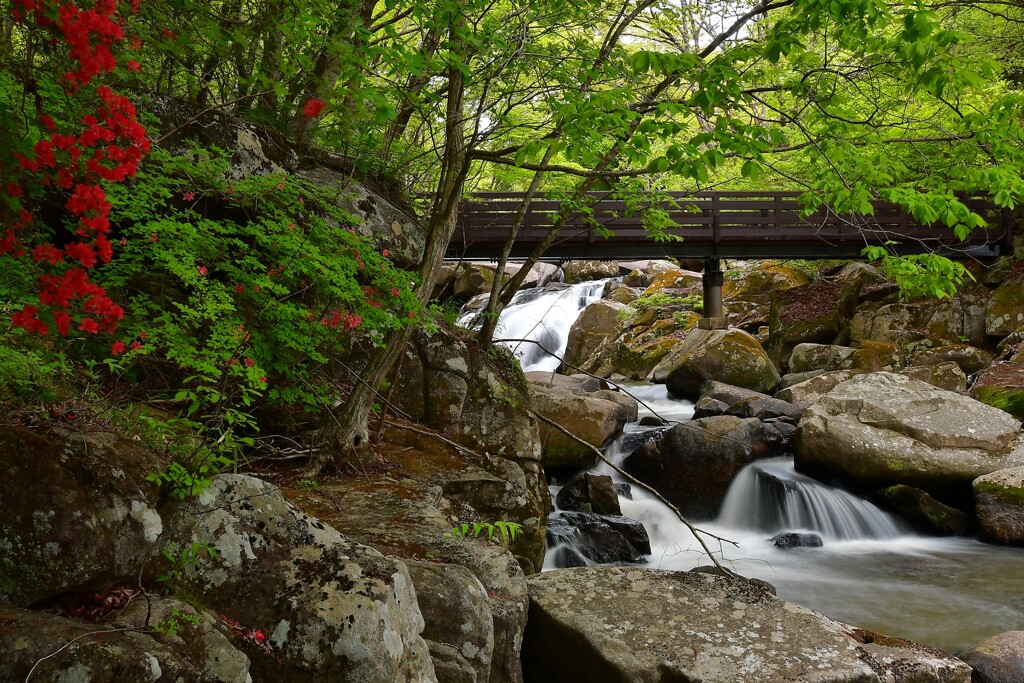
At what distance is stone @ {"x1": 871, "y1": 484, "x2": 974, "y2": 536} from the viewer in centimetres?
878

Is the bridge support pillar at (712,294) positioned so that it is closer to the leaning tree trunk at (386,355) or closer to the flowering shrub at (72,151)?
the leaning tree trunk at (386,355)

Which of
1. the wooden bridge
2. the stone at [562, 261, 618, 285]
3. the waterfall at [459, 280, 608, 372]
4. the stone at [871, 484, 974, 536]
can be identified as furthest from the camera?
the stone at [562, 261, 618, 285]

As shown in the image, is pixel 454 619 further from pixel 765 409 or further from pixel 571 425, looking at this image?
pixel 765 409

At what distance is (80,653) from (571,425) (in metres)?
8.37

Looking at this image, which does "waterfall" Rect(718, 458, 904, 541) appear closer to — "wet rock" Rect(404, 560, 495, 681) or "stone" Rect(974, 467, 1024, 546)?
"stone" Rect(974, 467, 1024, 546)

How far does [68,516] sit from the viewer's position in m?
2.27

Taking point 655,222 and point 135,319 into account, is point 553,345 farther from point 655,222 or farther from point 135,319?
point 135,319

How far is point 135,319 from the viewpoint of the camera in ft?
12.7

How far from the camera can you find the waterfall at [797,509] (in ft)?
29.9

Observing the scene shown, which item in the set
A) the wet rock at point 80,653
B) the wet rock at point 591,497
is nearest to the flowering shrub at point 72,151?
the wet rock at point 80,653

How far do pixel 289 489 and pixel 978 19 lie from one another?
1721cm

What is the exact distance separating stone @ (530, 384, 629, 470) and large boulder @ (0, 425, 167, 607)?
24.2 feet

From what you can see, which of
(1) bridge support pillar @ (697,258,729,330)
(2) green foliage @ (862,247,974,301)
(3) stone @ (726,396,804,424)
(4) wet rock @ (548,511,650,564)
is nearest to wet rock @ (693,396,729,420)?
(3) stone @ (726,396,804,424)

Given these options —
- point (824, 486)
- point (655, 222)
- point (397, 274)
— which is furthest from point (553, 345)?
point (397, 274)
